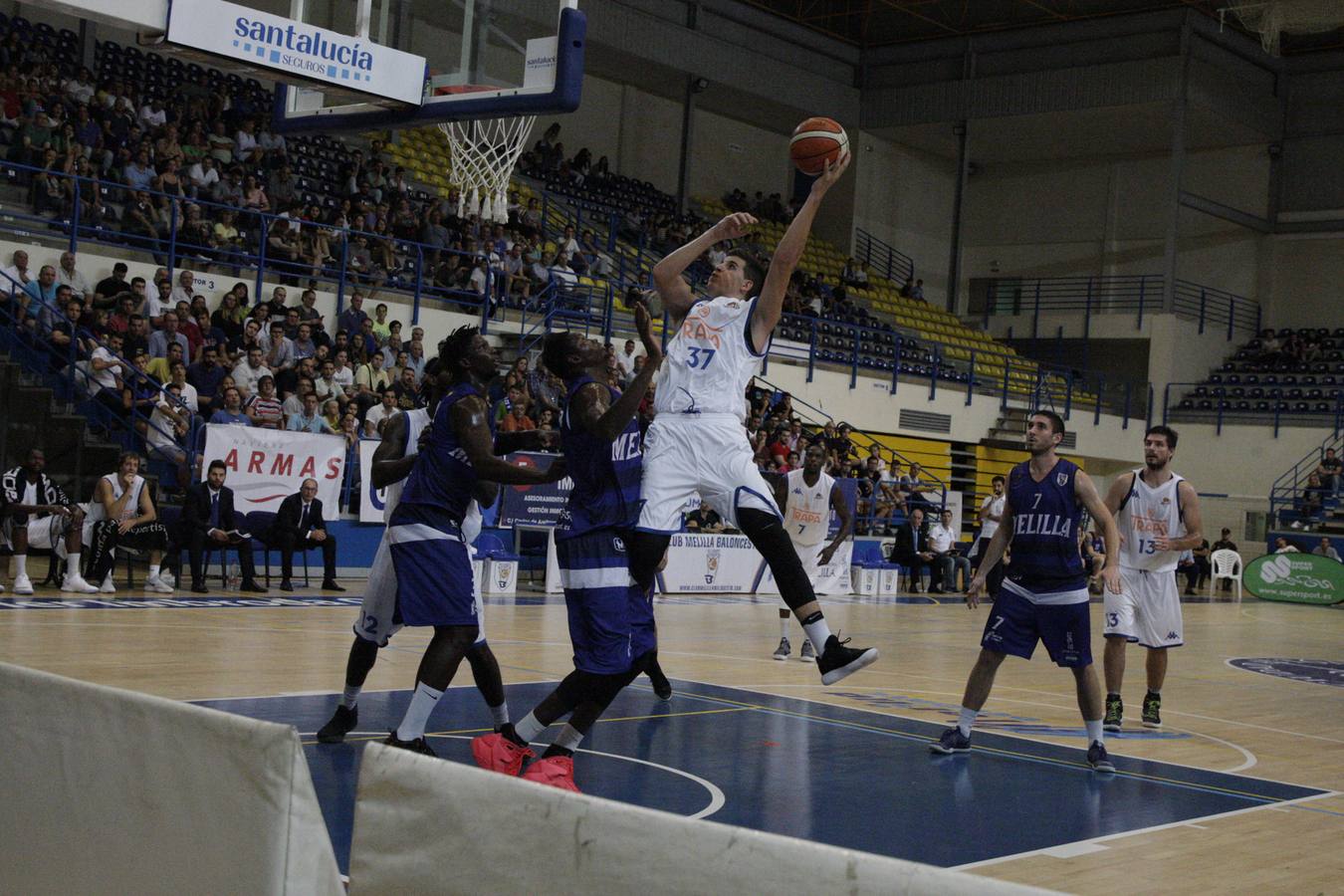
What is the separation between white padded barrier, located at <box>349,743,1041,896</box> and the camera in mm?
2393

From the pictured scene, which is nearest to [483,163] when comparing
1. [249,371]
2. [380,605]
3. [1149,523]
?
[249,371]

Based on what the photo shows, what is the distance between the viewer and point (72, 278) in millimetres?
16469

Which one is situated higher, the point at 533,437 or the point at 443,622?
the point at 533,437

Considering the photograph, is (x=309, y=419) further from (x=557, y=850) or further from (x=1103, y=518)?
(x=557, y=850)

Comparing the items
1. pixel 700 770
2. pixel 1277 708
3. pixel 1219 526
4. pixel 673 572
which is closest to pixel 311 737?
pixel 700 770

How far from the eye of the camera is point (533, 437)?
620 centimetres

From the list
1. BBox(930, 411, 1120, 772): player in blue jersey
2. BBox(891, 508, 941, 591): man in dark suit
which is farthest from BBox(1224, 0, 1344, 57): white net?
BBox(930, 411, 1120, 772): player in blue jersey

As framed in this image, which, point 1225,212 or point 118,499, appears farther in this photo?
point 1225,212

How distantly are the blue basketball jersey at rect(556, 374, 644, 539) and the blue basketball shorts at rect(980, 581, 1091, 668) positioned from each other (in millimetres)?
2692

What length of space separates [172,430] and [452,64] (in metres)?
7.31

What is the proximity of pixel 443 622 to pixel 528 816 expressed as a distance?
3585 mm

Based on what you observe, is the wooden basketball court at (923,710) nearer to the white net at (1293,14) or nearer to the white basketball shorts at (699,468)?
the white basketball shorts at (699,468)

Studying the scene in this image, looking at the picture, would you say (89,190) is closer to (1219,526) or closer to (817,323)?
(817,323)

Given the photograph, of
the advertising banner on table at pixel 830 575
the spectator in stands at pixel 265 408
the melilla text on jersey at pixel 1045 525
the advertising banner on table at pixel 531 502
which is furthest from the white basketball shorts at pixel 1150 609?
the advertising banner on table at pixel 830 575
